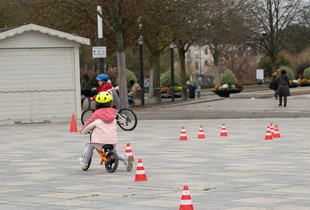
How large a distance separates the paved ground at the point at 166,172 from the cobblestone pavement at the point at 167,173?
1 centimetres

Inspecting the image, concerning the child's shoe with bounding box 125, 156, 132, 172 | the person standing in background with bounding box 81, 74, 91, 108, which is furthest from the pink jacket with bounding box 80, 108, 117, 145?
the person standing in background with bounding box 81, 74, 91, 108

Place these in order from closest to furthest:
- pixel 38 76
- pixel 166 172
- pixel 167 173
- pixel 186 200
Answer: pixel 186 200, pixel 167 173, pixel 166 172, pixel 38 76

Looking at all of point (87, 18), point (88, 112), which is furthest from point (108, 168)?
point (87, 18)

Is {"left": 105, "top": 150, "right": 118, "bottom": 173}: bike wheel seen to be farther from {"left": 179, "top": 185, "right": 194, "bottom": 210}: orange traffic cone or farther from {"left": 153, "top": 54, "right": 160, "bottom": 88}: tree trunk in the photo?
{"left": 153, "top": 54, "right": 160, "bottom": 88}: tree trunk

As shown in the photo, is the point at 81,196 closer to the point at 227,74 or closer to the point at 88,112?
the point at 88,112

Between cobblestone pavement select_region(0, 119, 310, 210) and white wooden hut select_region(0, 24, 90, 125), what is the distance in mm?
4959

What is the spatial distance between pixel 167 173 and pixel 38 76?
557 inches

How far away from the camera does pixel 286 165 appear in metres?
11.2

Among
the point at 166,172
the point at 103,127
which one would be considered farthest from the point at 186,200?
the point at 103,127

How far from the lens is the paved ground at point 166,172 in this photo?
7832 millimetres

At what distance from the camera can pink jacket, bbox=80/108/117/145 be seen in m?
10.9

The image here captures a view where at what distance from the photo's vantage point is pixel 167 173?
10469 mm

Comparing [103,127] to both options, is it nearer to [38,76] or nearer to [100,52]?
[38,76]

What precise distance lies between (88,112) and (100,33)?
5043mm
